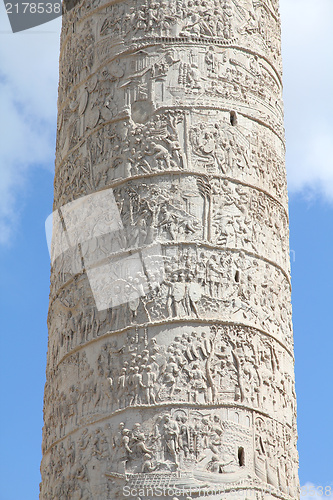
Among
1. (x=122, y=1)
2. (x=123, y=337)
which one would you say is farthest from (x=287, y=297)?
(x=122, y=1)

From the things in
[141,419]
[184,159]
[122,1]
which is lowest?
[141,419]

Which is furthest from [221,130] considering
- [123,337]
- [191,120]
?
[123,337]

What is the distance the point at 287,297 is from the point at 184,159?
1.27 m

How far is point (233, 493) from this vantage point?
248 inches

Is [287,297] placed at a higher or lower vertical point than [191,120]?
lower

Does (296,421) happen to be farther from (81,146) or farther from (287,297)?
(81,146)

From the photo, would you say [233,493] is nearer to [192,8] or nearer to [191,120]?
[191,120]

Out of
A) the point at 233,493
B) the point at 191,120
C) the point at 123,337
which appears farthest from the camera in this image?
the point at 191,120

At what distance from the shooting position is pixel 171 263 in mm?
6852

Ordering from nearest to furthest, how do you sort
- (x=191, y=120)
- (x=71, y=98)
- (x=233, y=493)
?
(x=233, y=493) < (x=191, y=120) < (x=71, y=98)

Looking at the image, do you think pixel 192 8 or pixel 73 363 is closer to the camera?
pixel 73 363

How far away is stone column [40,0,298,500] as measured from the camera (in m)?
6.46

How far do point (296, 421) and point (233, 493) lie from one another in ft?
3.23

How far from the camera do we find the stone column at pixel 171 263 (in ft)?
21.2
